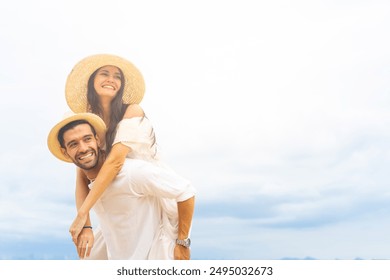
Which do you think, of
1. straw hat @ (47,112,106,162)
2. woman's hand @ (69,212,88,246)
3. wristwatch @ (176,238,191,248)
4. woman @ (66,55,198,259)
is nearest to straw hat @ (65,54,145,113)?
woman @ (66,55,198,259)

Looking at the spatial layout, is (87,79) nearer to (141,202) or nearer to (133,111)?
(133,111)

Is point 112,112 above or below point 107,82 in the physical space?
below

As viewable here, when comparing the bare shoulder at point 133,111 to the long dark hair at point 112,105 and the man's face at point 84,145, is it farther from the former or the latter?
the man's face at point 84,145

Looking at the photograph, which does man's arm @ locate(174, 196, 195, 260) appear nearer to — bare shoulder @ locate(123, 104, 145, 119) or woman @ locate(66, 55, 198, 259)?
woman @ locate(66, 55, 198, 259)

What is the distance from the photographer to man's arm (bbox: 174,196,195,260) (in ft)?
12.3

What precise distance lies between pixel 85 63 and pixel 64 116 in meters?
0.31

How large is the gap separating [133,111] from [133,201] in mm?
483

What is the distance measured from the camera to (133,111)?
12.4 ft

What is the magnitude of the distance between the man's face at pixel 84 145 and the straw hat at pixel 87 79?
16 cm

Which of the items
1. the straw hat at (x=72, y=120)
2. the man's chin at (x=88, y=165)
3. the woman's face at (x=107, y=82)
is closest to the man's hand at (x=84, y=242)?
the man's chin at (x=88, y=165)

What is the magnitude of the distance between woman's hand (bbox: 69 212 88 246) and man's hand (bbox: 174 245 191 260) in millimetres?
512

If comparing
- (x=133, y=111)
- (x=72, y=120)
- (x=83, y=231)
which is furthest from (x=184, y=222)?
(x=72, y=120)

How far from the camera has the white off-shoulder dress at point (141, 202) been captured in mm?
3654

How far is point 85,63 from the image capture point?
12.6ft
